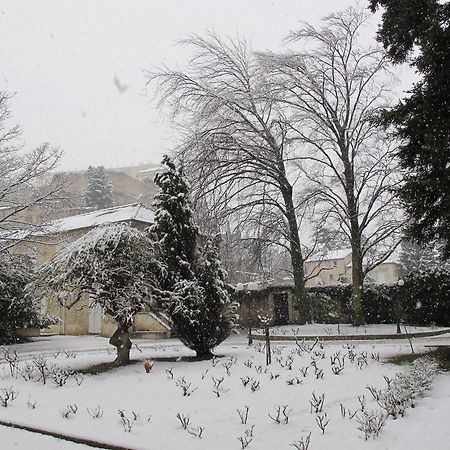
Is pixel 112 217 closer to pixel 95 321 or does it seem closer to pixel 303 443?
pixel 95 321

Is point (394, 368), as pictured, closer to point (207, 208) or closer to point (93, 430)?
point (93, 430)

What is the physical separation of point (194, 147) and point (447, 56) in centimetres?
1259

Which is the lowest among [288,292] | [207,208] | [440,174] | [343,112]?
[288,292]

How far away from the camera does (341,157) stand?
2077cm

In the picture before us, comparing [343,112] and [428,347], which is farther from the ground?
[343,112]

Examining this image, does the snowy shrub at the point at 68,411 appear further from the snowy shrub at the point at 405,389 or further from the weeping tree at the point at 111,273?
the snowy shrub at the point at 405,389

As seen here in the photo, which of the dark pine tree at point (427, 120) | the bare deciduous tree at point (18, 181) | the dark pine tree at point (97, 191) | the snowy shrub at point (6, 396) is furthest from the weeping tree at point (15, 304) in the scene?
the dark pine tree at point (97, 191)

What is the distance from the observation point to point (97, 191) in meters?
50.7

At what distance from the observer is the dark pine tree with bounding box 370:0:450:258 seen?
8711 millimetres

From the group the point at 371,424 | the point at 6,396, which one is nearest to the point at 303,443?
the point at 371,424

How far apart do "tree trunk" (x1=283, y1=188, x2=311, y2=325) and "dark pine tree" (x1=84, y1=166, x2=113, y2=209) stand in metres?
31.7

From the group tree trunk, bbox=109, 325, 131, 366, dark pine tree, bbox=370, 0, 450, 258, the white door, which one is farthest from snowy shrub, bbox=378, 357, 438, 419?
the white door

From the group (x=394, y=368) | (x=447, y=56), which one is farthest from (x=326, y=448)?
(x=447, y=56)

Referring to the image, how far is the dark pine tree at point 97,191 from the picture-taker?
165 ft
